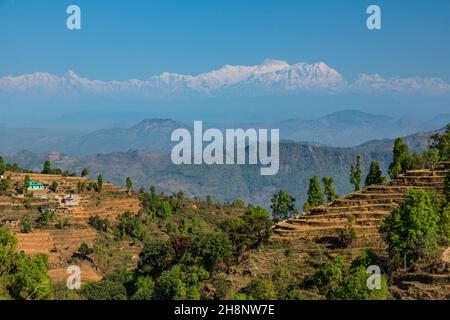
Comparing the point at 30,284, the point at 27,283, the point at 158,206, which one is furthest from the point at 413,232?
the point at 158,206

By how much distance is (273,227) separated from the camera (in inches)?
2175

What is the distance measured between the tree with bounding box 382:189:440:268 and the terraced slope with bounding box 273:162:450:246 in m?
6.38

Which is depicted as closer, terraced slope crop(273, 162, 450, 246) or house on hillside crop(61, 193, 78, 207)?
terraced slope crop(273, 162, 450, 246)

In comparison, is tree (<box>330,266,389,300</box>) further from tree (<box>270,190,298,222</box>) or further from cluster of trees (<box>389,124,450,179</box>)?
tree (<box>270,190,298,222</box>)

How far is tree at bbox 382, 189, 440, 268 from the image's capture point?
40.9 m

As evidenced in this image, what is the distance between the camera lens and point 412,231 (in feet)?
133

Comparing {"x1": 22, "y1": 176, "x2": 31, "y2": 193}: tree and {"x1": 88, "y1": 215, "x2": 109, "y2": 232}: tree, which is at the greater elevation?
{"x1": 22, "y1": 176, "x2": 31, "y2": 193}: tree

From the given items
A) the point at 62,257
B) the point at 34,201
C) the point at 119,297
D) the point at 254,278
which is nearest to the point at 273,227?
the point at 254,278

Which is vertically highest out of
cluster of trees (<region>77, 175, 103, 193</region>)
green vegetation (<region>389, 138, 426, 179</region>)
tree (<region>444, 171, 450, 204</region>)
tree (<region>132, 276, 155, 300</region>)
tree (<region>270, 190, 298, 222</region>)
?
green vegetation (<region>389, 138, 426, 179</region>)

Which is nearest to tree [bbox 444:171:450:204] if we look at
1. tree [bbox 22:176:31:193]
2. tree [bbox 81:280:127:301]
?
tree [bbox 81:280:127:301]

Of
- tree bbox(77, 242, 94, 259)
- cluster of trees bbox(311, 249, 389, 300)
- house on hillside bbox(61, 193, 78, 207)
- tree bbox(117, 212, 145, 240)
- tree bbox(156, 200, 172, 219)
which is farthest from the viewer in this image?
tree bbox(156, 200, 172, 219)

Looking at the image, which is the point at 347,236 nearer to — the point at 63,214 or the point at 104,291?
the point at 104,291

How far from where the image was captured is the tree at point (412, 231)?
4088 cm
